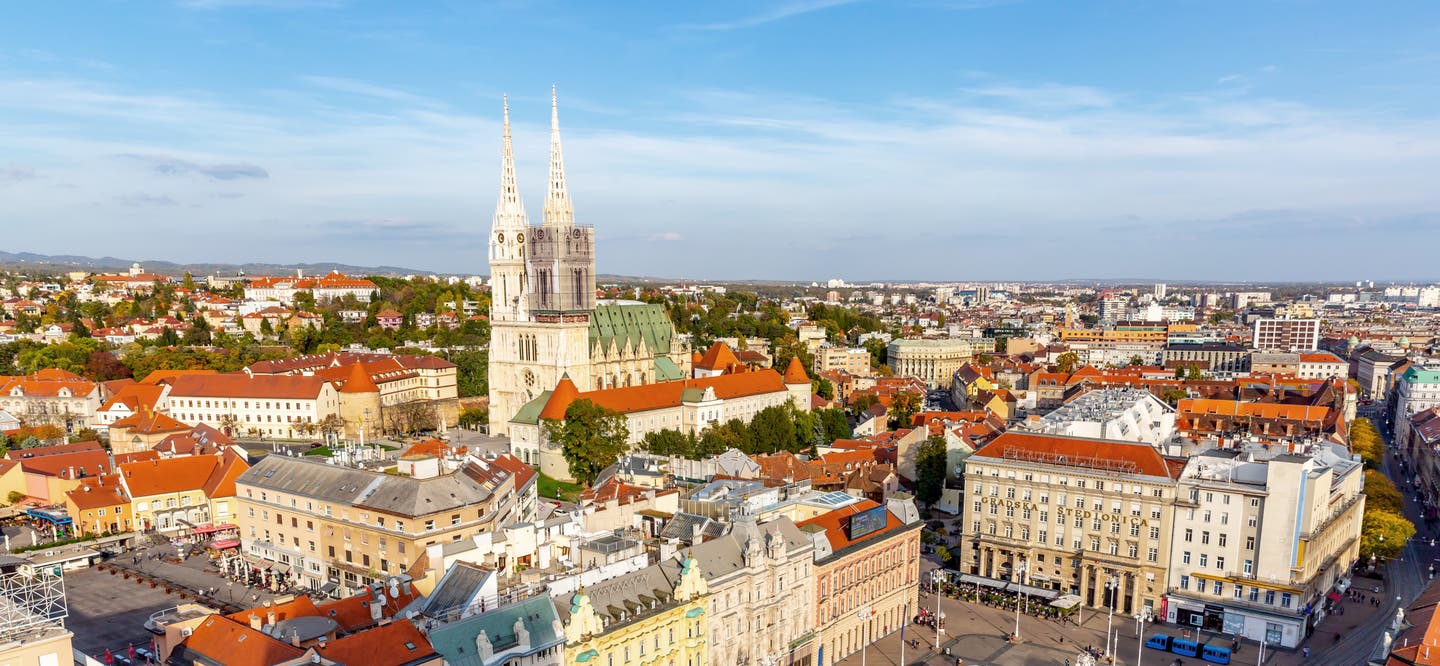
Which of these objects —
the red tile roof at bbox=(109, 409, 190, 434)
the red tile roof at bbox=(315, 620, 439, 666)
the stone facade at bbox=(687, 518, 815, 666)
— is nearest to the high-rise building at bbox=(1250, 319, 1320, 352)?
the stone facade at bbox=(687, 518, 815, 666)

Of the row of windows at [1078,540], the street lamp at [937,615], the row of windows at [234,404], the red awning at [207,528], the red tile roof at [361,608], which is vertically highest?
the red tile roof at [361,608]

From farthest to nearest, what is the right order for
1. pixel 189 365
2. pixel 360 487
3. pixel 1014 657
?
pixel 189 365, pixel 360 487, pixel 1014 657

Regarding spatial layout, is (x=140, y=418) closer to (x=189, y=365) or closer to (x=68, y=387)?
(x=68, y=387)

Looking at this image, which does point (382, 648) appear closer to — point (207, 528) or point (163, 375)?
point (207, 528)

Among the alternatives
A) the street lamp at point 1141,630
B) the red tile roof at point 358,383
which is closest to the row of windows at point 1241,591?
the street lamp at point 1141,630

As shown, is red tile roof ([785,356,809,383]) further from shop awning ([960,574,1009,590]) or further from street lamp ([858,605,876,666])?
street lamp ([858,605,876,666])

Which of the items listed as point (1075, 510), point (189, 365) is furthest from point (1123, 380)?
point (189, 365)

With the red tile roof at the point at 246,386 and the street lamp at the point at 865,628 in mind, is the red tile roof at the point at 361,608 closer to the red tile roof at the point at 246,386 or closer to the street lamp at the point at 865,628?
the street lamp at the point at 865,628
